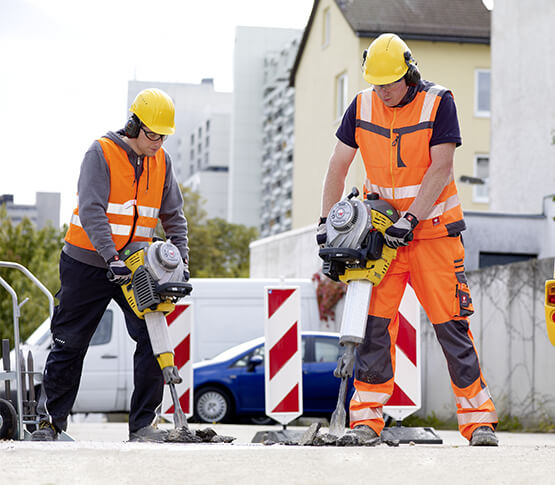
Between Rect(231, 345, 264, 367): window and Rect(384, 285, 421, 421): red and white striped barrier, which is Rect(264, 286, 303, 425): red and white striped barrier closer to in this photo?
Rect(384, 285, 421, 421): red and white striped barrier

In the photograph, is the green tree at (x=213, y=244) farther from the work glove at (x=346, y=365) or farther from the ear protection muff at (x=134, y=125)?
the work glove at (x=346, y=365)

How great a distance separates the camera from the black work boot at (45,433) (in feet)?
20.1

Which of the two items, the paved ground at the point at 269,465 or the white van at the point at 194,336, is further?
the white van at the point at 194,336

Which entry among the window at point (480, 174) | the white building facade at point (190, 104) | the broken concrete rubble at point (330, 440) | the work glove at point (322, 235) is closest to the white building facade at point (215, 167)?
the white building facade at point (190, 104)

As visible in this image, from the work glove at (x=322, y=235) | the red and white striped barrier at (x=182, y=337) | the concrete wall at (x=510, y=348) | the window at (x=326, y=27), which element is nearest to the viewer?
the work glove at (x=322, y=235)

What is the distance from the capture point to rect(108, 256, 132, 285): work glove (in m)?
5.95

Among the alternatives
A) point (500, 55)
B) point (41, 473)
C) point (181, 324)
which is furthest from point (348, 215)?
point (500, 55)

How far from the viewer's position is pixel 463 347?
18.2 ft

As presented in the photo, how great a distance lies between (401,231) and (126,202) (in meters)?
1.75

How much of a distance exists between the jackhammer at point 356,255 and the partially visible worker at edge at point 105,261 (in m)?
1.06

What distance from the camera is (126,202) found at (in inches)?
247

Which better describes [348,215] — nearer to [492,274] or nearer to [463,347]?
[463,347]

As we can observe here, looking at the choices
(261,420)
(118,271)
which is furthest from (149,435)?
(261,420)

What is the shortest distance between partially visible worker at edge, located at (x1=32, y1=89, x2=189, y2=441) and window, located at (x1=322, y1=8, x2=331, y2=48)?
2778cm
